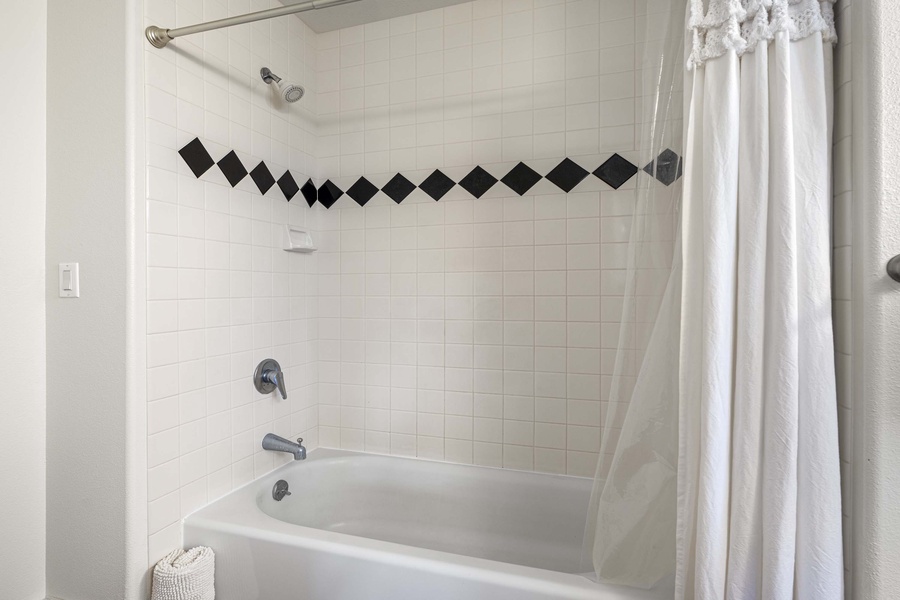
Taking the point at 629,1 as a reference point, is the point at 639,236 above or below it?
below

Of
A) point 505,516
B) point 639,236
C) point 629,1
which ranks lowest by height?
point 505,516

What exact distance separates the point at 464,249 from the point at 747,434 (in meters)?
1.37

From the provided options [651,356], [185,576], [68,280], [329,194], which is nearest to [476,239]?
[329,194]

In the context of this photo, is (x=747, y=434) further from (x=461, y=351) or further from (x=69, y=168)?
(x=69, y=168)

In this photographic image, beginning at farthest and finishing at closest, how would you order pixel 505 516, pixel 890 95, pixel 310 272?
1. pixel 310 272
2. pixel 505 516
3. pixel 890 95

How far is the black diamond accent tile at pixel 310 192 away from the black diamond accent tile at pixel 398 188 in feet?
1.32

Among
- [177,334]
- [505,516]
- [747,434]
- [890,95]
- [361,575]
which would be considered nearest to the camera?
[890,95]

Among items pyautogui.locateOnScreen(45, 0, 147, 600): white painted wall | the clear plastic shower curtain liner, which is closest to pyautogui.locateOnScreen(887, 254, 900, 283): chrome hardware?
the clear plastic shower curtain liner

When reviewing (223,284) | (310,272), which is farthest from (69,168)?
(310,272)

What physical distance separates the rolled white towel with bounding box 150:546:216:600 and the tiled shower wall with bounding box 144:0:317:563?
76mm

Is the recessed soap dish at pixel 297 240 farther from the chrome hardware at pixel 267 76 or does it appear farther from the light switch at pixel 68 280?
the light switch at pixel 68 280

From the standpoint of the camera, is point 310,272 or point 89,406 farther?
point 310,272

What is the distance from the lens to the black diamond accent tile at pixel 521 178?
1.96 metres

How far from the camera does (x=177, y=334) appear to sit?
5.08 feet
